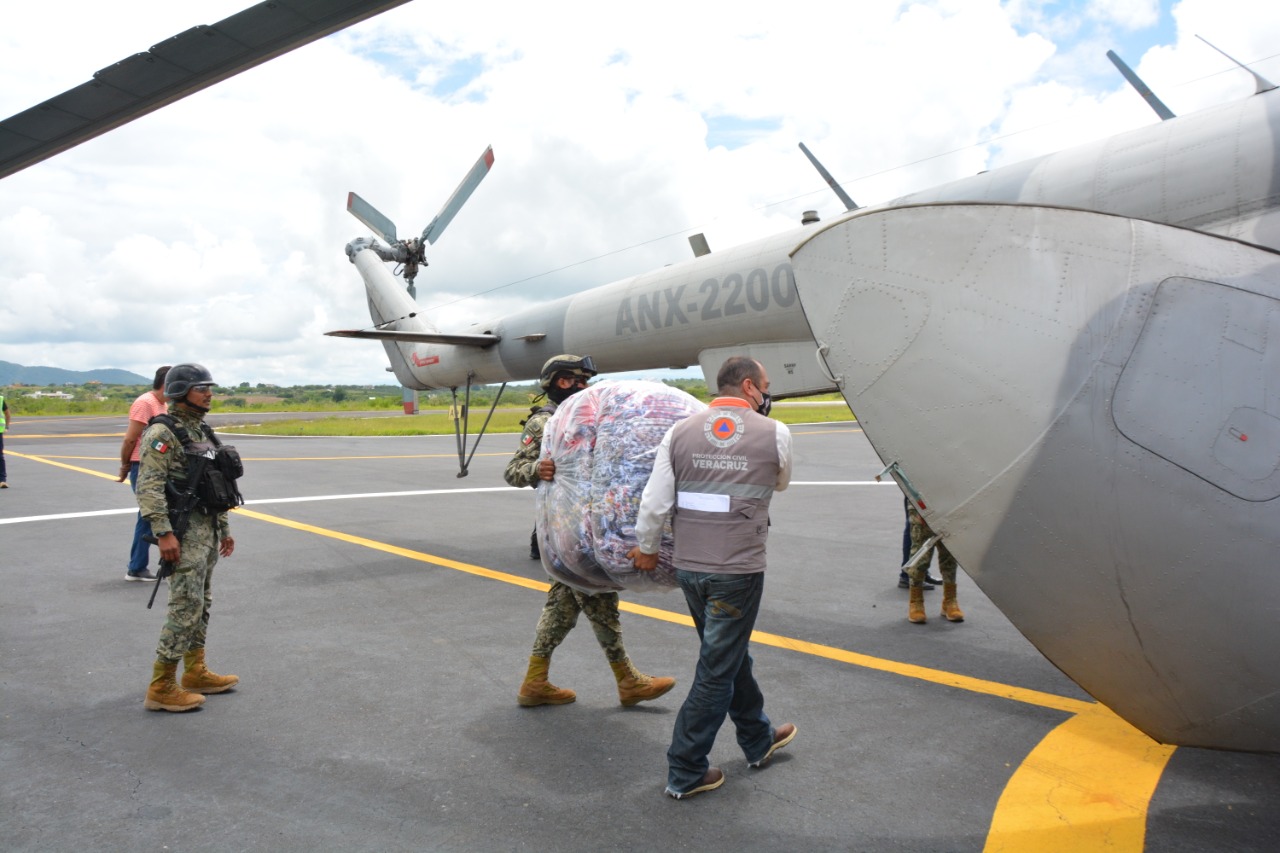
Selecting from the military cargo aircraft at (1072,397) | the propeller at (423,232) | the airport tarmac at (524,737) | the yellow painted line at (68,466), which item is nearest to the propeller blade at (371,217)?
the propeller at (423,232)

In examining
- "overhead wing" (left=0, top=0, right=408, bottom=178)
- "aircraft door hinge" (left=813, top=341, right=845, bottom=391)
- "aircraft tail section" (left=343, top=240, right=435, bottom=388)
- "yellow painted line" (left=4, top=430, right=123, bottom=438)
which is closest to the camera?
"overhead wing" (left=0, top=0, right=408, bottom=178)

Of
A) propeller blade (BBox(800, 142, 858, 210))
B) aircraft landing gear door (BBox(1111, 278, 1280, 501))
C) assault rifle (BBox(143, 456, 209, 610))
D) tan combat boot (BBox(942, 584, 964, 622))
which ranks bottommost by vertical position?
tan combat boot (BBox(942, 584, 964, 622))

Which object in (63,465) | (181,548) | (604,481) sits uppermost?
(604,481)

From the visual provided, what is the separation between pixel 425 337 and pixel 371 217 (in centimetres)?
552

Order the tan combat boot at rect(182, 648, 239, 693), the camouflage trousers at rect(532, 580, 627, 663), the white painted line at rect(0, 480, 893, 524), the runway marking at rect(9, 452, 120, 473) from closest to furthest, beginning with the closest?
the camouflage trousers at rect(532, 580, 627, 663), the tan combat boot at rect(182, 648, 239, 693), the white painted line at rect(0, 480, 893, 524), the runway marking at rect(9, 452, 120, 473)

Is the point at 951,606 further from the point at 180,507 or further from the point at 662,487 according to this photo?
the point at 180,507

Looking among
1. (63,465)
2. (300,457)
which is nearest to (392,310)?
(300,457)

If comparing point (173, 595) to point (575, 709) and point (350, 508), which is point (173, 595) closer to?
point (575, 709)

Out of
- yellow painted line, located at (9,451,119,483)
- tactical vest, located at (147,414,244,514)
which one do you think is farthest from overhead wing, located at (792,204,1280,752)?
yellow painted line, located at (9,451,119,483)

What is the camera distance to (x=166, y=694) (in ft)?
14.0

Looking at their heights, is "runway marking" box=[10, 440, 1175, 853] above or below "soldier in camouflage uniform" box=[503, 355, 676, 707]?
below

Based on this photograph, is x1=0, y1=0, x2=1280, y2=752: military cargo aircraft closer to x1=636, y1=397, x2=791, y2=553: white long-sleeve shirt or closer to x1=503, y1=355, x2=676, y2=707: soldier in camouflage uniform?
x1=636, y1=397, x2=791, y2=553: white long-sleeve shirt

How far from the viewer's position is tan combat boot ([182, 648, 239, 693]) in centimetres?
451

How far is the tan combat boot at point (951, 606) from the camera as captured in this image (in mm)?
5750
